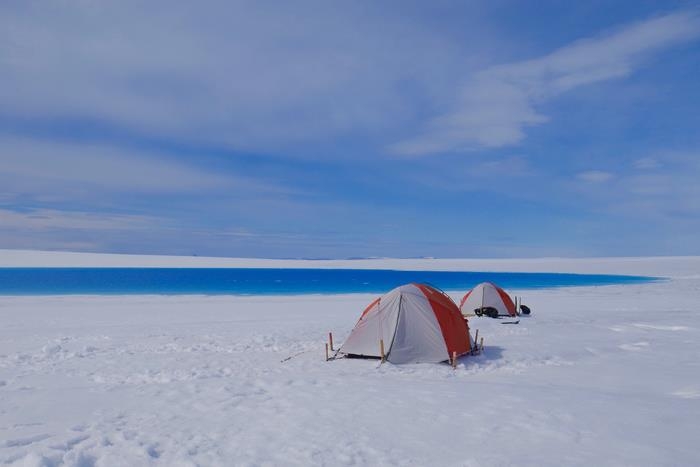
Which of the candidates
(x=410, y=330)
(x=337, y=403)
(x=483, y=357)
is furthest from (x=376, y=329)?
(x=337, y=403)

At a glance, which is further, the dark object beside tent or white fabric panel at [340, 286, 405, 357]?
the dark object beside tent

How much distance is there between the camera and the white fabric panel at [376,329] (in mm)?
11156

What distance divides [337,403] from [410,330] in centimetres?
379

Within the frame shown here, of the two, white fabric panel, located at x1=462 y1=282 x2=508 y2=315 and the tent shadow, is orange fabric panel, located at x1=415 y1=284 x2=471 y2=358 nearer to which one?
the tent shadow

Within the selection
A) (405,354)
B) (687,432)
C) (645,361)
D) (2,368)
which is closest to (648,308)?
(645,361)

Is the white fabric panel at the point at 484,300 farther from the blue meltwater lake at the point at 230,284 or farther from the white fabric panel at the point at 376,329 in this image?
the blue meltwater lake at the point at 230,284

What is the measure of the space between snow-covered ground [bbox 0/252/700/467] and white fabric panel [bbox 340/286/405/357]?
717 millimetres

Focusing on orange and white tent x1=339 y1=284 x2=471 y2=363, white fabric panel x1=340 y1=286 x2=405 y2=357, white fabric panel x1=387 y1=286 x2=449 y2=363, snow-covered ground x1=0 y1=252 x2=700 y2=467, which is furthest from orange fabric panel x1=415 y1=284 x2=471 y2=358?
white fabric panel x1=340 y1=286 x2=405 y2=357

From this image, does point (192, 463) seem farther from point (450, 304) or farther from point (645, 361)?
point (645, 361)

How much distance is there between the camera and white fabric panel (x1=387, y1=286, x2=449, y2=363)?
10766 millimetres

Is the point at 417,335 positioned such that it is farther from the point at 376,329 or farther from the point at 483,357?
the point at 483,357

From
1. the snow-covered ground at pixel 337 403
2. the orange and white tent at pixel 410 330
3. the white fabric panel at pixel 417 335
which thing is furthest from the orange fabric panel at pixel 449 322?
the snow-covered ground at pixel 337 403

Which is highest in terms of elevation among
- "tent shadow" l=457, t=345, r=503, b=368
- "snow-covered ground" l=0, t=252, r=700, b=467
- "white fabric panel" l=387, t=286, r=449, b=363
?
"white fabric panel" l=387, t=286, r=449, b=363

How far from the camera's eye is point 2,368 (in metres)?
10.4
